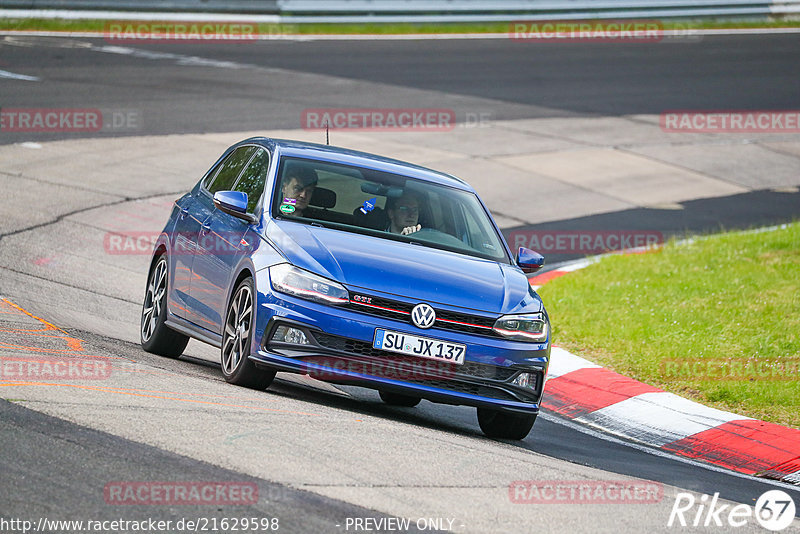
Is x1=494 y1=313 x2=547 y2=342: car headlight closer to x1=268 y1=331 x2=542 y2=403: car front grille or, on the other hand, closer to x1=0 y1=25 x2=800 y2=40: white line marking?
x1=268 y1=331 x2=542 y2=403: car front grille

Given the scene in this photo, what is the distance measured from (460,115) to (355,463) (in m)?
17.9

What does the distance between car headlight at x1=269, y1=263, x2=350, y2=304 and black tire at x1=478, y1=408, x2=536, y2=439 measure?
136cm

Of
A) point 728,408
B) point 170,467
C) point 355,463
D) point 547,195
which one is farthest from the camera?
point 547,195

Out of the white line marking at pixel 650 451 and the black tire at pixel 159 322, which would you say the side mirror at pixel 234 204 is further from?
the white line marking at pixel 650 451

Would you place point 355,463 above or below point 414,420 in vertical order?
above

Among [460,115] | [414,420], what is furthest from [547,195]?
[414,420]

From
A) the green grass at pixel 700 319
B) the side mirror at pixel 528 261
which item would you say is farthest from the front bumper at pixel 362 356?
the green grass at pixel 700 319

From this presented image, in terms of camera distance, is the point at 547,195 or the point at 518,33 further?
the point at 518,33

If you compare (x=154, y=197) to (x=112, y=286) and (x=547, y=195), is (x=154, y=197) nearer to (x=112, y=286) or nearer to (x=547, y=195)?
(x=112, y=286)

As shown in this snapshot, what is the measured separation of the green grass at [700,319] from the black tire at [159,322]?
372 centimetres

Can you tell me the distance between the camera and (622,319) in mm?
11672

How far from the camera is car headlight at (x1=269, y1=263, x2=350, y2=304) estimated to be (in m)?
7.21

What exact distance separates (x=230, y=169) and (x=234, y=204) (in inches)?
51.3

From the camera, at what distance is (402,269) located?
744cm
